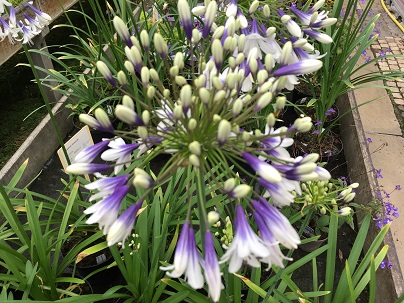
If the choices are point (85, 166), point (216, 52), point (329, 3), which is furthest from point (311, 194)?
point (329, 3)

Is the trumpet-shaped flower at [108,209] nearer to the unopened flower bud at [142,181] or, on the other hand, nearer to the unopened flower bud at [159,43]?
the unopened flower bud at [142,181]

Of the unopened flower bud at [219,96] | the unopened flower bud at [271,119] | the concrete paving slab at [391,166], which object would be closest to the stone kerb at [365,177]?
the concrete paving slab at [391,166]

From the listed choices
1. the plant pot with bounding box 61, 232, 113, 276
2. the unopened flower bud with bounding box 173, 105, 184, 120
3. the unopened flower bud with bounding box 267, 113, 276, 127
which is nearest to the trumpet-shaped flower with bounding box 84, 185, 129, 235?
the unopened flower bud with bounding box 173, 105, 184, 120

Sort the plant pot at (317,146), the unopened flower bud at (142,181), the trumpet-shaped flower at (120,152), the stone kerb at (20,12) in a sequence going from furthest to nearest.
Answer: the plant pot at (317,146), the stone kerb at (20,12), the trumpet-shaped flower at (120,152), the unopened flower bud at (142,181)

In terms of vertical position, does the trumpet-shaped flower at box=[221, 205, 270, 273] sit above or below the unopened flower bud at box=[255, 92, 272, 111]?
below

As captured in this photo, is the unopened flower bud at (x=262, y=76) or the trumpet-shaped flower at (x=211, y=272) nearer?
the trumpet-shaped flower at (x=211, y=272)

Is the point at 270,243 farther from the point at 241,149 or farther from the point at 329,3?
the point at 329,3

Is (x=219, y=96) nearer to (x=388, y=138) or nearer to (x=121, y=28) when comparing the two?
(x=121, y=28)

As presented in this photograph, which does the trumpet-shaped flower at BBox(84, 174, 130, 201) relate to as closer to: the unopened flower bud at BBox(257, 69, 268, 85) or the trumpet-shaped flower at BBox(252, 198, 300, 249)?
the trumpet-shaped flower at BBox(252, 198, 300, 249)

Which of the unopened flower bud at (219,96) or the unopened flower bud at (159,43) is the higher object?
the unopened flower bud at (159,43)
